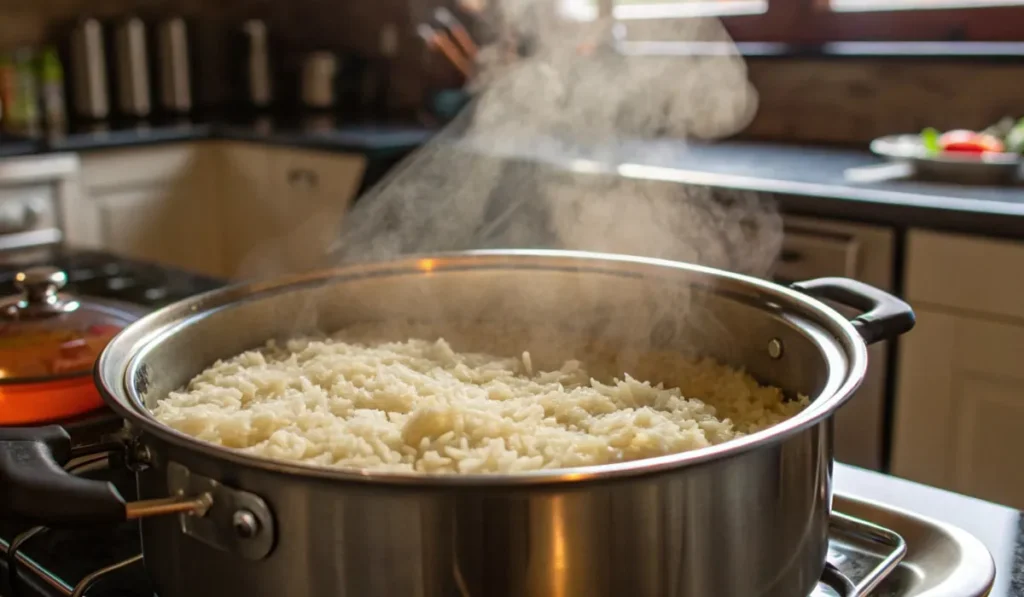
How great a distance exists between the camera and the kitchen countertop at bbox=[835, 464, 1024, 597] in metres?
0.75

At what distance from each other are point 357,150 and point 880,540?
2513mm

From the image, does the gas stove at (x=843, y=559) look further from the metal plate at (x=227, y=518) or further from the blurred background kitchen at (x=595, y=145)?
the blurred background kitchen at (x=595, y=145)

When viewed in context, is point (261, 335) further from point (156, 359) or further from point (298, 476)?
point (298, 476)

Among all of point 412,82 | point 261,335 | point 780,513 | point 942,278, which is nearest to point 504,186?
point 942,278

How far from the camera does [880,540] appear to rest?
79cm

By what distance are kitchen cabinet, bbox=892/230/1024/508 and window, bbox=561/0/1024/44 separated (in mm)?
1020

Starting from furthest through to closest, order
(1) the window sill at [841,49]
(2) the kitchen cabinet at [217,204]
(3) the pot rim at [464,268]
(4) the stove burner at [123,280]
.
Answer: (2) the kitchen cabinet at [217,204] → (1) the window sill at [841,49] → (4) the stove burner at [123,280] → (3) the pot rim at [464,268]

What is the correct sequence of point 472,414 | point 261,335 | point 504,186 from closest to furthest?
point 472,414
point 261,335
point 504,186

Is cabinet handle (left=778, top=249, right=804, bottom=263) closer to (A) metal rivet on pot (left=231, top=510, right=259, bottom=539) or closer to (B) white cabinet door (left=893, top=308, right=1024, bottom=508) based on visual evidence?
(B) white cabinet door (left=893, top=308, right=1024, bottom=508)

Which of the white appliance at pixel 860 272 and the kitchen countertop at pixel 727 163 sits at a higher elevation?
the kitchen countertop at pixel 727 163

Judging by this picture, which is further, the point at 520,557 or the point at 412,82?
the point at 412,82

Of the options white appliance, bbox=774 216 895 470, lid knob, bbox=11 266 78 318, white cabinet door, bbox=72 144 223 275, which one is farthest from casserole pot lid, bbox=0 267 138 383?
white cabinet door, bbox=72 144 223 275

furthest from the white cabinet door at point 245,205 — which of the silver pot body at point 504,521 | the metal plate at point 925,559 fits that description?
the metal plate at point 925,559

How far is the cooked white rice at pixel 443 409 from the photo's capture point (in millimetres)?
727
